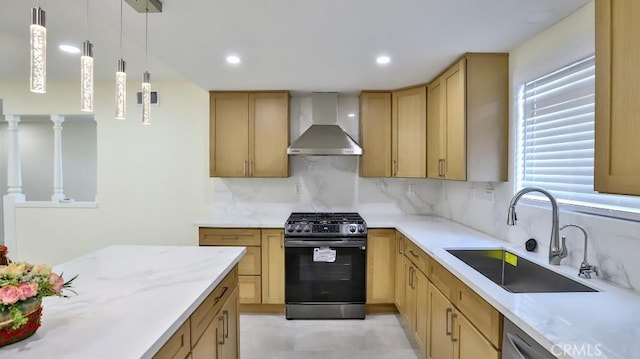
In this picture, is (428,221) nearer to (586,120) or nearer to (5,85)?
(586,120)

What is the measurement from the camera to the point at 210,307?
163 cm

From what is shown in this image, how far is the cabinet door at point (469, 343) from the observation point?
58.7 inches

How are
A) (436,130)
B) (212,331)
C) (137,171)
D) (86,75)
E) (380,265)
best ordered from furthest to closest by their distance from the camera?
(137,171)
(380,265)
(436,130)
(212,331)
(86,75)

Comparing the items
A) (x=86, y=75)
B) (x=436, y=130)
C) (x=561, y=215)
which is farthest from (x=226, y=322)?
(x=436, y=130)

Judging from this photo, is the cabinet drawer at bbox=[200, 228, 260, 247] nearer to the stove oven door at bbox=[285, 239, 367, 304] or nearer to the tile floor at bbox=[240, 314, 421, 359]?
the stove oven door at bbox=[285, 239, 367, 304]

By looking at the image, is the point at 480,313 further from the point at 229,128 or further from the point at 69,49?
the point at 69,49

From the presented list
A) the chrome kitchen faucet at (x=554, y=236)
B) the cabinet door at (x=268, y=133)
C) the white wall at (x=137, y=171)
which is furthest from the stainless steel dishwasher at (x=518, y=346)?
the white wall at (x=137, y=171)

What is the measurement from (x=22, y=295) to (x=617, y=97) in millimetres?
1885

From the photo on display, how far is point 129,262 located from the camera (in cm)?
183

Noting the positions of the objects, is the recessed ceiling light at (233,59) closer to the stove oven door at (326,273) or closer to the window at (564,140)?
the stove oven door at (326,273)

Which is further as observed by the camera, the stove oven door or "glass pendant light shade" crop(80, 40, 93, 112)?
the stove oven door

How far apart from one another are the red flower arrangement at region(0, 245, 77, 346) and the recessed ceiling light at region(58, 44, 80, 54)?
2595 mm

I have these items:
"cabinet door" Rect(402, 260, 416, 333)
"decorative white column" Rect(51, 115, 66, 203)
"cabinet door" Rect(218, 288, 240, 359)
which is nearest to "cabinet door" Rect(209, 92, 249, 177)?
"cabinet door" Rect(218, 288, 240, 359)

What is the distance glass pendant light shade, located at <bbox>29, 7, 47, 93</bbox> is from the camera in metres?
1.14
